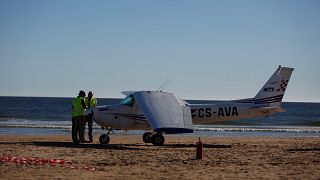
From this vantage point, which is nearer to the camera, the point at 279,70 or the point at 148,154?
the point at 148,154

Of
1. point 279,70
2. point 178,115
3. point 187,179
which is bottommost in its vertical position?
point 187,179

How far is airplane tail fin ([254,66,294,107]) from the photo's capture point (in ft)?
74.0

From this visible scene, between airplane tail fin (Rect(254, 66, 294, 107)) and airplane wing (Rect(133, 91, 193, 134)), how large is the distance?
371cm

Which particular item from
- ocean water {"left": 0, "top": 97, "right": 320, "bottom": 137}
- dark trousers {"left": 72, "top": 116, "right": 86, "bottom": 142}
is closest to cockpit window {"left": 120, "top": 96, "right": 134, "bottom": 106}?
dark trousers {"left": 72, "top": 116, "right": 86, "bottom": 142}

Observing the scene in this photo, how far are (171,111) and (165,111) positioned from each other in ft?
0.90

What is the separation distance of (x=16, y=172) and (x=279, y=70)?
45.7ft

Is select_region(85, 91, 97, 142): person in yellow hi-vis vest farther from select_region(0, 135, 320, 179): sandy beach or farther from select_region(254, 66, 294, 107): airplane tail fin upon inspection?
select_region(254, 66, 294, 107): airplane tail fin

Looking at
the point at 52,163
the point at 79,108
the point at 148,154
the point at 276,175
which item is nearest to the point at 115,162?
the point at 52,163

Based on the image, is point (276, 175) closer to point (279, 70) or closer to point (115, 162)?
point (115, 162)

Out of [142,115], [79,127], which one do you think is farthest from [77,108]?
[142,115]

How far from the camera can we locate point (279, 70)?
2270cm

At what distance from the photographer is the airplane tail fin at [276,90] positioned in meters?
22.5

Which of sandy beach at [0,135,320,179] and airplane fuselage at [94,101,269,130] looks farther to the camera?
airplane fuselage at [94,101,269,130]

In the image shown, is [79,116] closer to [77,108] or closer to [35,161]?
[77,108]
